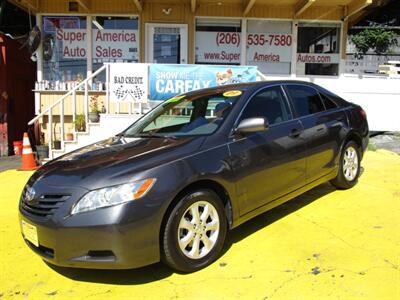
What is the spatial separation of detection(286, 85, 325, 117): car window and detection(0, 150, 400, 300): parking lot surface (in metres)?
1.19

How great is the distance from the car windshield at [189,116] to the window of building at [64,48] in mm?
7033

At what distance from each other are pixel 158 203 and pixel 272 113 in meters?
1.93

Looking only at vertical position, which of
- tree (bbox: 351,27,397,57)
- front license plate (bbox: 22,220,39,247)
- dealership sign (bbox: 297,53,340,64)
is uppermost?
tree (bbox: 351,27,397,57)

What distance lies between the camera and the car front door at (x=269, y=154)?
4.09 metres

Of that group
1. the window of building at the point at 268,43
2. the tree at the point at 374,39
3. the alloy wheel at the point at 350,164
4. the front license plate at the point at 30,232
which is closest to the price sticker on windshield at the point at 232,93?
the alloy wheel at the point at 350,164

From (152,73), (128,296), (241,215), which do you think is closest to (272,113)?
(241,215)

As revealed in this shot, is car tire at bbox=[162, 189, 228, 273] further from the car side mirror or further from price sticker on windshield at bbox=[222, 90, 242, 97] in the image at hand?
price sticker on windshield at bbox=[222, 90, 242, 97]

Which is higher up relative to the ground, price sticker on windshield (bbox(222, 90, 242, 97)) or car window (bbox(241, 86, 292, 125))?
price sticker on windshield (bbox(222, 90, 242, 97))

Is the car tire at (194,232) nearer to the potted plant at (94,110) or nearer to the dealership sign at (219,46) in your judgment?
the potted plant at (94,110)

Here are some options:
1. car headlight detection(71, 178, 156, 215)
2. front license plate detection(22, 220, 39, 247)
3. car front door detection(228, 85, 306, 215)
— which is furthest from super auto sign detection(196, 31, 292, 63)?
car headlight detection(71, 178, 156, 215)

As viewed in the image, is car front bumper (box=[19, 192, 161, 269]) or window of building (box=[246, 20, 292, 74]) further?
window of building (box=[246, 20, 292, 74])

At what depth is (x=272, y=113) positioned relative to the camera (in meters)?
4.73

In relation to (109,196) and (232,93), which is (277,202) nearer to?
(232,93)

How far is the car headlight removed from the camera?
129 inches
